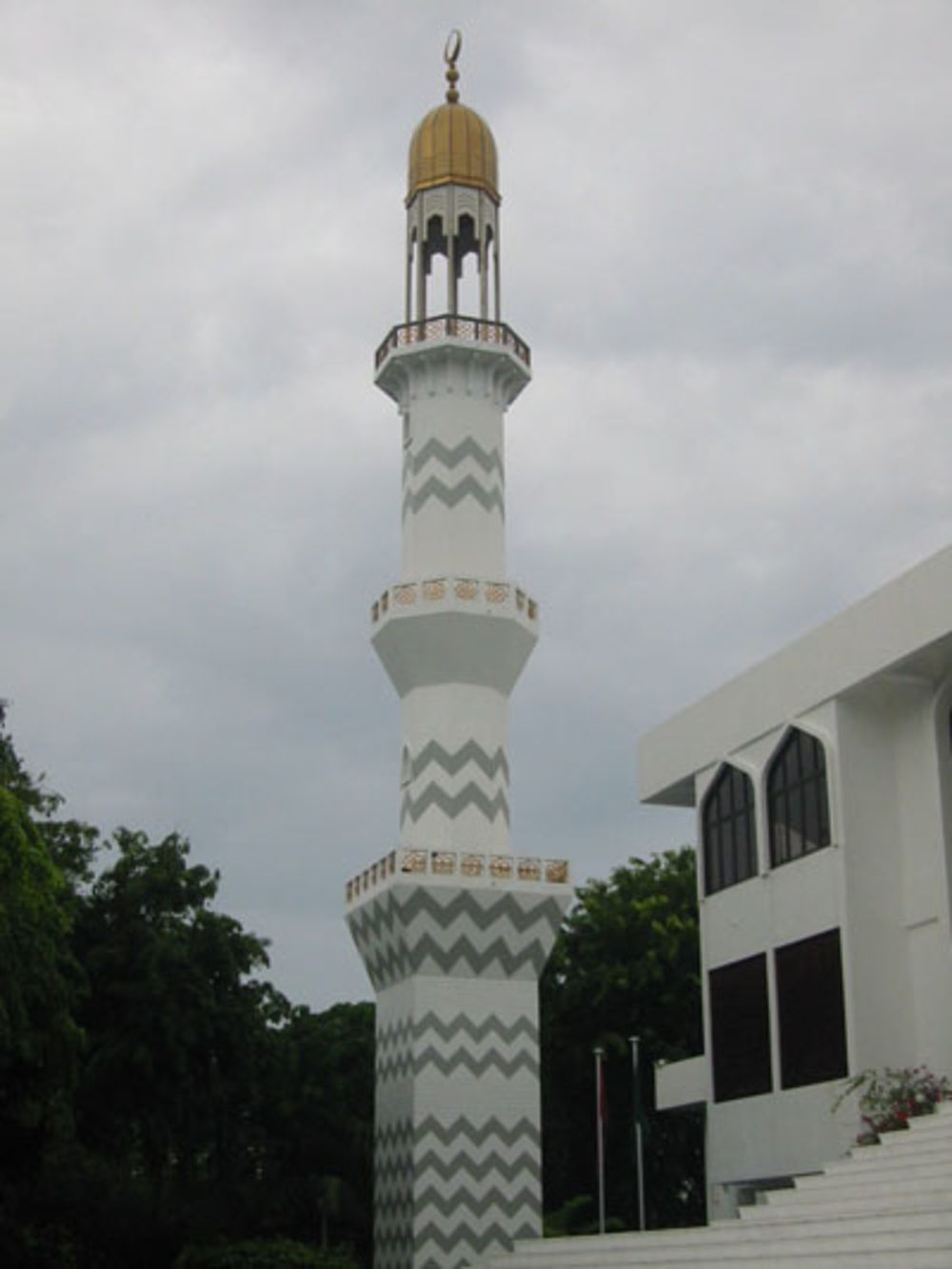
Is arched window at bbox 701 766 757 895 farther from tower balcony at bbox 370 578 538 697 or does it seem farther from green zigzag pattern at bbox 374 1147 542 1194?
green zigzag pattern at bbox 374 1147 542 1194

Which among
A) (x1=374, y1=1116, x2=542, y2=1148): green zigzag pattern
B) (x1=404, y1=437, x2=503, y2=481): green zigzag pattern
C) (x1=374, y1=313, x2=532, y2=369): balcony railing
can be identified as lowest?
(x1=374, y1=1116, x2=542, y2=1148): green zigzag pattern

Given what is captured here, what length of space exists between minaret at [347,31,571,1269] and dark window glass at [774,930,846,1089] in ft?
18.4

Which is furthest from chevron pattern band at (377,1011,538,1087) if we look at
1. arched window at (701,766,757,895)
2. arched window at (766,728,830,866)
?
arched window at (766,728,830,866)

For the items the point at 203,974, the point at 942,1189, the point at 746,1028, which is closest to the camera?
the point at 942,1189

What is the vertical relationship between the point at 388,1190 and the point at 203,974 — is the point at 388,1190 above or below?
below

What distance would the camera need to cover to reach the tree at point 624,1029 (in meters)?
42.1

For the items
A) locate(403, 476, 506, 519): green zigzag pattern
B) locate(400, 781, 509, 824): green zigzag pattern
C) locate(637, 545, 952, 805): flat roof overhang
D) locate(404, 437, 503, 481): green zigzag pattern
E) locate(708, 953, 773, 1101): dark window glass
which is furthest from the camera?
locate(404, 437, 503, 481): green zigzag pattern

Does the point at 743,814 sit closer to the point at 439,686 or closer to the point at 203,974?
the point at 439,686

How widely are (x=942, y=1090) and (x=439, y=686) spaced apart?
40.4 feet

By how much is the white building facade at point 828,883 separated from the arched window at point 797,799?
0.03m

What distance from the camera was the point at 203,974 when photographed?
115 ft

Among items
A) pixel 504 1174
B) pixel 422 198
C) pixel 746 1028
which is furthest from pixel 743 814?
pixel 422 198

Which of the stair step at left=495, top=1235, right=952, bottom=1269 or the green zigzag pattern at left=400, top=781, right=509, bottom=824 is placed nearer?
the stair step at left=495, top=1235, right=952, bottom=1269

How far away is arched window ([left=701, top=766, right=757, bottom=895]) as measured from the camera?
29312mm
